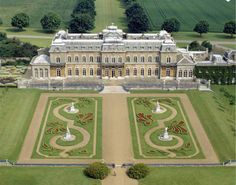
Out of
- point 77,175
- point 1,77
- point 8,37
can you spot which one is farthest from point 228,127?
point 8,37

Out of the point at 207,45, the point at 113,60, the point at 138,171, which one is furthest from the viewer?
the point at 207,45

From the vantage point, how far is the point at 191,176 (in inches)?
3211

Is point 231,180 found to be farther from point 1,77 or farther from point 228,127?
point 1,77

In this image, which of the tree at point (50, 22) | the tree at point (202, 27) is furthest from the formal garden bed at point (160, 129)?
the tree at point (50, 22)

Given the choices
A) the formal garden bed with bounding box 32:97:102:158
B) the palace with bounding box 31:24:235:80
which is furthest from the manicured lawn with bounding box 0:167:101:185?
the palace with bounding box 31:24:235:80

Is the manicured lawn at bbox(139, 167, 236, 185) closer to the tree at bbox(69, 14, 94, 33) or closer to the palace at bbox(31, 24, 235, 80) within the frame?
the palace at bbox(31, 24, 235, 80)

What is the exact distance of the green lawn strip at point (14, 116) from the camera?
91.4m

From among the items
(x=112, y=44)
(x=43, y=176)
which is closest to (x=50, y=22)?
(x=112, y=44)

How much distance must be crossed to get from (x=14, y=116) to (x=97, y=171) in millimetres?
33598

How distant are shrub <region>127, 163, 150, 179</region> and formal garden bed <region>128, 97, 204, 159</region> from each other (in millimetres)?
7601

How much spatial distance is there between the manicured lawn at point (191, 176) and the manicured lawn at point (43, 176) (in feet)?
33.8

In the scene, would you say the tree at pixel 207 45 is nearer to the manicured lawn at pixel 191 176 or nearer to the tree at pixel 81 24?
the tree at pixel 81 24

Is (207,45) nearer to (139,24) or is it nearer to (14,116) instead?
(139,24)

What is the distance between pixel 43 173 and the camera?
268 ft
